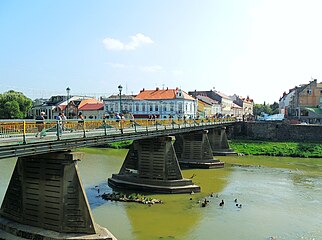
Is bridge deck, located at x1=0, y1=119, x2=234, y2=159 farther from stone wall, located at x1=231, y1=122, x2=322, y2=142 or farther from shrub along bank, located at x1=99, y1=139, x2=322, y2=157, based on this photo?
stone wall, located at x1=231, y1=122, x2=322, y2=142

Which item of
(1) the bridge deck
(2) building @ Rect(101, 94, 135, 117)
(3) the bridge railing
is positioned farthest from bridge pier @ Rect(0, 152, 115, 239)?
(2) building @ Rect(101, 94, 135, 117)

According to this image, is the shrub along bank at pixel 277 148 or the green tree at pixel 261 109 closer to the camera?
the shrub along bank at pixel 277 148

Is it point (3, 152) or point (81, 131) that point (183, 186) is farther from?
point (3, 152)

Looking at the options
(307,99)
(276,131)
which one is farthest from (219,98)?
(276,131)

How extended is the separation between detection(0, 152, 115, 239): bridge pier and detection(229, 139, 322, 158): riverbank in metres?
40.3

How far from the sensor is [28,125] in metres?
14.4

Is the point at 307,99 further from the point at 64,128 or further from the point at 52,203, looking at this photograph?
the point at 52,203

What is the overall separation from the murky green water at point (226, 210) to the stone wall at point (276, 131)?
27.0m

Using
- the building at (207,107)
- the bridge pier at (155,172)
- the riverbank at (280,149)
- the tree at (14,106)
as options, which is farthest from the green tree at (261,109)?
the bridge pier at (155,172)

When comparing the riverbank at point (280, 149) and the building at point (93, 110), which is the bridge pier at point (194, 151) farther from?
the building at point (93, 110)

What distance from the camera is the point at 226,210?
22750 mm

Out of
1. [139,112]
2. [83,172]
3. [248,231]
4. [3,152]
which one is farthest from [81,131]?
[139,112]

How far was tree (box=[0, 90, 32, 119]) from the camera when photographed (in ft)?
274

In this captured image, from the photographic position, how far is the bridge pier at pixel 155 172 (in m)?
26.9
